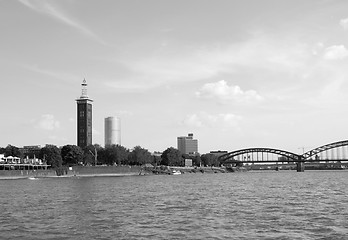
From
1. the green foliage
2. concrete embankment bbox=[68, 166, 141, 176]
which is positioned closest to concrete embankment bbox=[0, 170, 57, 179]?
concrete embankment bbox=[68, 166, 141, 176]

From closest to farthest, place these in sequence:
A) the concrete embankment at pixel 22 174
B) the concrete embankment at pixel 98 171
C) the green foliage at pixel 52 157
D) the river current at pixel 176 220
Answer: the river current at pixel 176 220, the concrete embankment at pixel 22 174, the concrete embankment at pixel 98 171, the green foliage at pixel 52 157

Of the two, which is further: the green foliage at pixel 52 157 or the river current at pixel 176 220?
the green foliage at pixel 52 157

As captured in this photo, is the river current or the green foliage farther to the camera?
the green foliage

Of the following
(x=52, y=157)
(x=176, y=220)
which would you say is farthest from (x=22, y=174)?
(x=176, y=220)

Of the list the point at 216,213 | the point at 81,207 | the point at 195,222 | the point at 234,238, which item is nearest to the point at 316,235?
the point at 234,238

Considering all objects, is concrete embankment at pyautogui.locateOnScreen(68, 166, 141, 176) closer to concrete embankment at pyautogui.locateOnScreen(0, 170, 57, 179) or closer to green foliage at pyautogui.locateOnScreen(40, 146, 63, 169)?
green foliage at pyautogui.locateOnScreen(40, 146, 63, 169)

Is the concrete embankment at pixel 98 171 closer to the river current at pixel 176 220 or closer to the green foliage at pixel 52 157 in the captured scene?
the green foliage at pixel 52 157

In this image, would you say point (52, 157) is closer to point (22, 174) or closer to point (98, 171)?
point (98, 171)

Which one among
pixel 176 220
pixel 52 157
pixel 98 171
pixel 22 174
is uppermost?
pixel 52 157

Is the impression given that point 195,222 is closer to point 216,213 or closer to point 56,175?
point 216,213

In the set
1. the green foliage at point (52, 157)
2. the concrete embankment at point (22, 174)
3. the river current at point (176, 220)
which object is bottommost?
the river current at point (176, 220)

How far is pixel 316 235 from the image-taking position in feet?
104

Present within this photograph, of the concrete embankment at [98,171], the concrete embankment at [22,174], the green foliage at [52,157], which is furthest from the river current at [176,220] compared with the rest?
the green foliage at [52,157]

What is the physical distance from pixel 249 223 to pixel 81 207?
1901cm
